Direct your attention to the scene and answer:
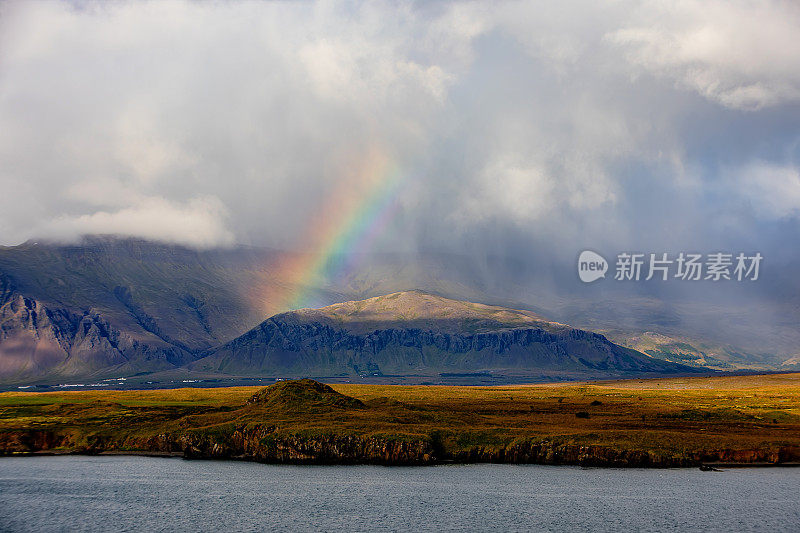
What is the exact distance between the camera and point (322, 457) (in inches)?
5217

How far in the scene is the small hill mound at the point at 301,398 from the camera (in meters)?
166

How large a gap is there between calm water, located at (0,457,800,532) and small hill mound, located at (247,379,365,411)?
110 ft

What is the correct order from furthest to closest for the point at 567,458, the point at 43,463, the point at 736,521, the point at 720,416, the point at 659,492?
the point at 720,416
the point at 43,463
the point at 567,458
the point at 659,492
the point at 736,521

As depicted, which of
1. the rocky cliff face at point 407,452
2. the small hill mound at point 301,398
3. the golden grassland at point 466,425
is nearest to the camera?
the rocky cliff face at point 407,452

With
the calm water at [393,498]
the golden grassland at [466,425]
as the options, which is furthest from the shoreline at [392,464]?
the golden grassland at [466,425]

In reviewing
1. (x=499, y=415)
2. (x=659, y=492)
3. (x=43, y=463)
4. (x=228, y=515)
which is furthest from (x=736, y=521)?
(x=43, y=463)

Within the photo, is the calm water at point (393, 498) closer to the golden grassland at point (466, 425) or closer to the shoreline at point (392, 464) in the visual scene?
the shoreline at point (392, 464)

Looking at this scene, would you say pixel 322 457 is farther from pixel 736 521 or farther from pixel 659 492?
pixel 736 521

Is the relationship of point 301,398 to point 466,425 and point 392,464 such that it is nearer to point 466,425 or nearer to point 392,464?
point 466,425

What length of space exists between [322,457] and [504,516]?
47.4 meters

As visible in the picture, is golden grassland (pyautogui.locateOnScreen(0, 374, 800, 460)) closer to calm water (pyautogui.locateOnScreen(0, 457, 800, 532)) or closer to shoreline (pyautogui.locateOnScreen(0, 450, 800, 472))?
shoreline (pyautogui.locateOnScreen(0, 450, 800, 472))

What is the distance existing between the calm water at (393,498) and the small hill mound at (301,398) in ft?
110

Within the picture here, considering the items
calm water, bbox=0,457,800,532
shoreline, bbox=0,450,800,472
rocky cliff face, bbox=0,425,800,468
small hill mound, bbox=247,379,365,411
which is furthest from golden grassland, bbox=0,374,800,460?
calm water, bbox=0,457,800,532

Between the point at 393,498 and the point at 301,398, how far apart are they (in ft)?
228
